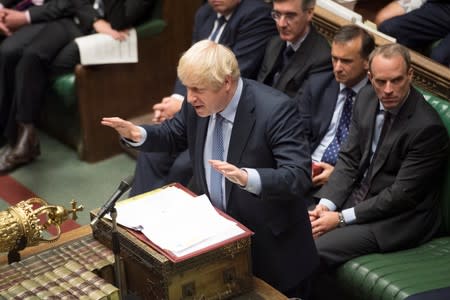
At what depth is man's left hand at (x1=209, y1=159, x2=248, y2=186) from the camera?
2473 mm

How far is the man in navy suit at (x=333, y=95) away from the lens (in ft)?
11.8

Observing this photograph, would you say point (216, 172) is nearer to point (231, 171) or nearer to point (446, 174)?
point (231, 171)

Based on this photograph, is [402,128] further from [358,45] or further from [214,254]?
[214,254]

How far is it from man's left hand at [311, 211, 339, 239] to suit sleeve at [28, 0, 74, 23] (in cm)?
237

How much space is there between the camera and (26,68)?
4.73 meters

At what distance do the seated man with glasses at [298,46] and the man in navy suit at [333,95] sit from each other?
7 centimetres

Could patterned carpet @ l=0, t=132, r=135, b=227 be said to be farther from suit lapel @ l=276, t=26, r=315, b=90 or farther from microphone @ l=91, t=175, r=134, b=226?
microphone @ l=91, t=175, r=134, b=226

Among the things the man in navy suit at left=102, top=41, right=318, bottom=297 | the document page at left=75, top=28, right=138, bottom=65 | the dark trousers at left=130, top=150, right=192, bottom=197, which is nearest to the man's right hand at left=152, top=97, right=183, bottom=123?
the dark trousers at left=130, top=150, right=192, bottom=197

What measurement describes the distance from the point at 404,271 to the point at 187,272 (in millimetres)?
987

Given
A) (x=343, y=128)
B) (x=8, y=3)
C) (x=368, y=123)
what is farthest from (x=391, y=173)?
(x=8, y=3)

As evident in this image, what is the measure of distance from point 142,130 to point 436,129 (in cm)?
114

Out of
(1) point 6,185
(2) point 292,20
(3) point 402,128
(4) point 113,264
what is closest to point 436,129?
(3) point 402,128

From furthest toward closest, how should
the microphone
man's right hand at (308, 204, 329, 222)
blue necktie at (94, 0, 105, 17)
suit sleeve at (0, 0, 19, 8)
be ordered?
1. suit sleeve at (0, 0, 19, 8)
2. blue necktie at (94, 0, 105, 17)
3. man's right hand at (308, 204, 329, 222)
4. the microphone

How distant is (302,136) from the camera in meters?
2.74
